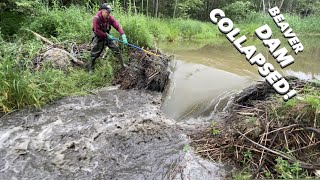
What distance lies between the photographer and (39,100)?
5391 millimetres

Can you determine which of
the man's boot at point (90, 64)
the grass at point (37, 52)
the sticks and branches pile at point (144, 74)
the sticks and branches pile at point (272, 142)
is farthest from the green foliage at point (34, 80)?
the sticks and branches pile at point (272, 142)

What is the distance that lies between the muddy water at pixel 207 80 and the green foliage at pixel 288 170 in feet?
6.84

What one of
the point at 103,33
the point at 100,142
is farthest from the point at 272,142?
the point at 103,33

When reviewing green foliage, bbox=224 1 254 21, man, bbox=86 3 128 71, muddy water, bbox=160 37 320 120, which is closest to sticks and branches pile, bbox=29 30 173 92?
man, bbox=86 3 128 71

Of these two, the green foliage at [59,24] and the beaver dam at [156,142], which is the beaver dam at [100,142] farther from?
the green foliage at [59,24]

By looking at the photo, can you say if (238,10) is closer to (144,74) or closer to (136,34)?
(136,34)

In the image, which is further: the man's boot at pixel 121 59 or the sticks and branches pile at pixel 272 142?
the man's boot at pixel 121 59

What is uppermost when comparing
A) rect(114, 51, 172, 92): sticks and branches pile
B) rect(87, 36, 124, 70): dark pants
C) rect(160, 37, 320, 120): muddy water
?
rect(87, 36, 124, 70): dark pants

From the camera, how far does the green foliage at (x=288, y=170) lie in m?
3.15

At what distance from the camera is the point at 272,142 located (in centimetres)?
348

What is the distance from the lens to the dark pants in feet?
21.7

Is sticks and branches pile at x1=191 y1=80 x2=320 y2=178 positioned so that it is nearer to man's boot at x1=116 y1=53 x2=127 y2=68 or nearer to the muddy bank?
the muddy bank

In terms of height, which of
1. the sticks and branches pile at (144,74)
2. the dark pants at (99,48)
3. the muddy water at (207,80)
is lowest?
the muddy water at (207,80)

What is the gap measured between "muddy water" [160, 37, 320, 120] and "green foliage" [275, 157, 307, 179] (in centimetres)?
208
